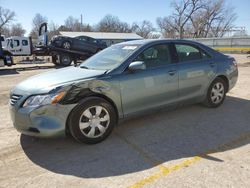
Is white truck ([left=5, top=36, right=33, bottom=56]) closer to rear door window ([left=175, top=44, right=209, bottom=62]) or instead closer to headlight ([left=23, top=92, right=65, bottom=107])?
rear door window ([left=175, top=44, right=209, bottom=62])

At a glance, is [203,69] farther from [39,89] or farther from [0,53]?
[0,53]

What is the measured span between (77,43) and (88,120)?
14834 mm

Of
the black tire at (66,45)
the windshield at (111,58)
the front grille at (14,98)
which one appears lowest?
the front grille at (14,98)

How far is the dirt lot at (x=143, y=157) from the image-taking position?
2912 mm

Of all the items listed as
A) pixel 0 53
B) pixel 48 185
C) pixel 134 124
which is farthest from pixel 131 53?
pixel 0 53

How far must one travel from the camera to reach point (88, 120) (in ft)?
12.3

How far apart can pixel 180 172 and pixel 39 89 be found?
222cm

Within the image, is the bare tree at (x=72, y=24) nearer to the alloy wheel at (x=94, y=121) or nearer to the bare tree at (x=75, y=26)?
the bare tree at (x=75, y=26)

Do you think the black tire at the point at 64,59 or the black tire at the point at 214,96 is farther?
the black tire at the point at 64,59

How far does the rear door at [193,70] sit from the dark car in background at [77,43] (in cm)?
1356

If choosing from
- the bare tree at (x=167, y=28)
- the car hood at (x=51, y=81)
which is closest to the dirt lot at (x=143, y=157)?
the car hood at (x=51, y=81)

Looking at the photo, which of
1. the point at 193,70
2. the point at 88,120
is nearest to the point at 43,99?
the point at 88,120

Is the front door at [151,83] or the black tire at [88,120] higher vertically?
the front door at [151,83]

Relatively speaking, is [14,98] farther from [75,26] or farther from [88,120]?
[75,26]
